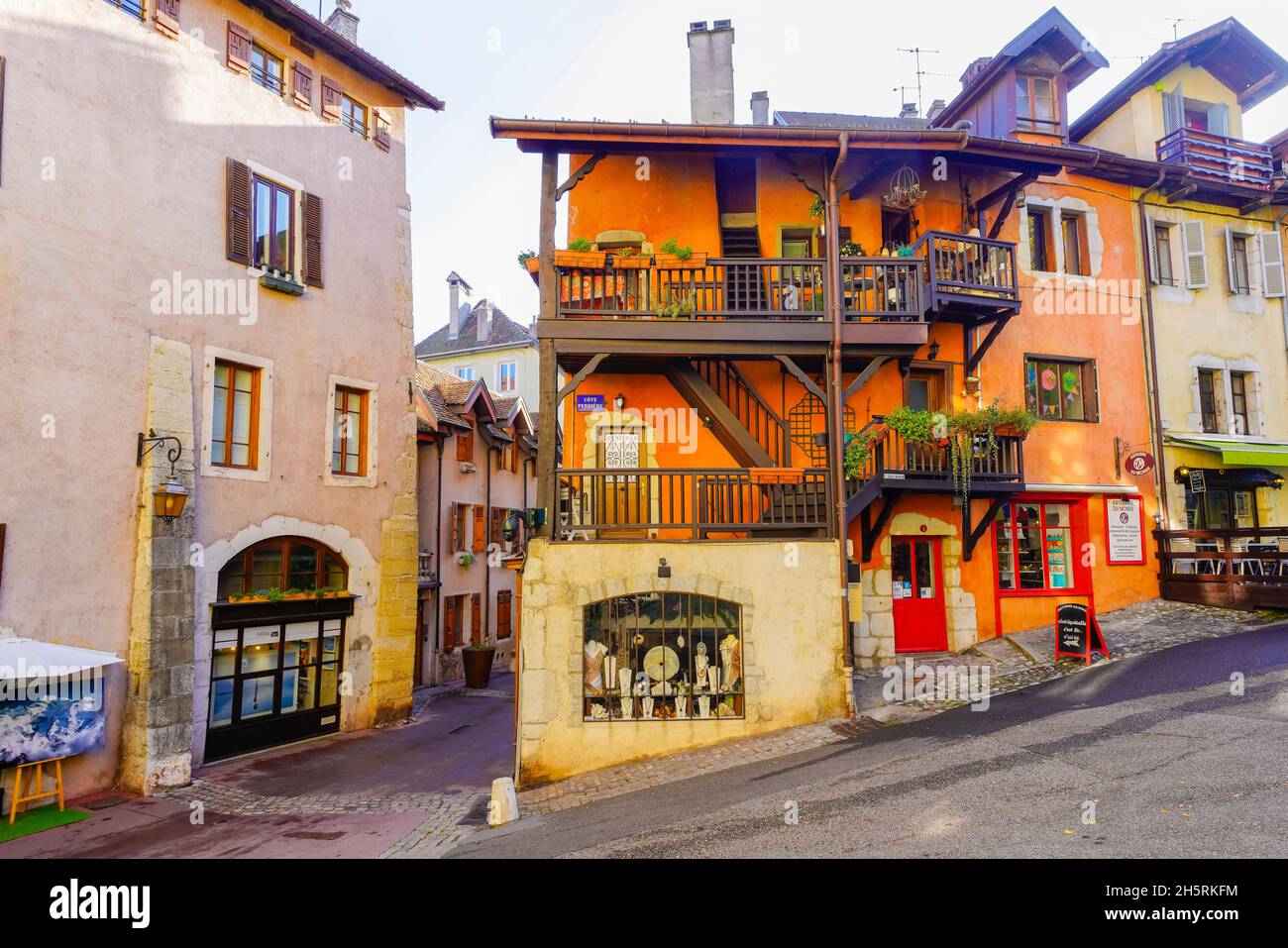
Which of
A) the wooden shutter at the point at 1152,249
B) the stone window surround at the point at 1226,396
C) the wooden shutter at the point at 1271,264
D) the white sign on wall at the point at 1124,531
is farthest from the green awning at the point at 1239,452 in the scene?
the wooden shutter at the point at 1271,264

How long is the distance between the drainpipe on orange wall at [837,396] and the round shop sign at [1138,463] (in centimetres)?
689

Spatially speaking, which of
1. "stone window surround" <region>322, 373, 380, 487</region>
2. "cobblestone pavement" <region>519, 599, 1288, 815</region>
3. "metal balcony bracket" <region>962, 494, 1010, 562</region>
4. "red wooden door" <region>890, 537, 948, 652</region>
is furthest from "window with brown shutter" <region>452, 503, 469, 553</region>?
"metal balcony bracket" <region>962, 494, 1010, 562</region>

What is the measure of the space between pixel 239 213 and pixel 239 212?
0.06 ft

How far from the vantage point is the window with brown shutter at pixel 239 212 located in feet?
44.3

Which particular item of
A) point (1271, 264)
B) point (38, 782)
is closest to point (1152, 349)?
point (1271, 264)

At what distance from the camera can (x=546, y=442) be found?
10.9 meters

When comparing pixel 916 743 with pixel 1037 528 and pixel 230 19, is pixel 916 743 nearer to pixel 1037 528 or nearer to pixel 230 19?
pixel 1037 528

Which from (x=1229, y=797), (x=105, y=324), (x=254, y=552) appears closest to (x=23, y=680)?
(x=254, y=552)

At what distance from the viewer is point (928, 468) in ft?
40.6

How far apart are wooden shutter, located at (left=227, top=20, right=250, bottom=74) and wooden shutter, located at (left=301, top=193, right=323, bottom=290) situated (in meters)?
2.33

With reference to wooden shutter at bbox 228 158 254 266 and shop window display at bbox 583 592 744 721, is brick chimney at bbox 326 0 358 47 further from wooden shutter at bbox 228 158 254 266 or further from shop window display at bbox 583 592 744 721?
shop window display at bbox 583 592 744 721

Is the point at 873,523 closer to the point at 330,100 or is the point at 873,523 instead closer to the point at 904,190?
the point at 904,190

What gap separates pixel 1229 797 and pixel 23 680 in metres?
13.6
